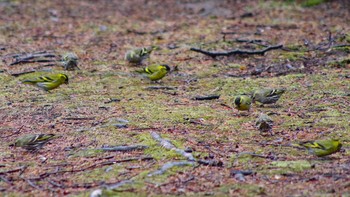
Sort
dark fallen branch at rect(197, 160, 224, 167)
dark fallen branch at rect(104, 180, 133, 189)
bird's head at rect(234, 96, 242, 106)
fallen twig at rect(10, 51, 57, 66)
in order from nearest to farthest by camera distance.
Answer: dark fallen branch at rect(104, 180, 133, 189)
dark fallen branch at rect(197, 160, 224, 167)
bird's head at rect(234, 96, 242, 106)
fallen twig at rect(10, 51, 57, 66)

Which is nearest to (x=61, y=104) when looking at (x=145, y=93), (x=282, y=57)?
(x=145, y=93)

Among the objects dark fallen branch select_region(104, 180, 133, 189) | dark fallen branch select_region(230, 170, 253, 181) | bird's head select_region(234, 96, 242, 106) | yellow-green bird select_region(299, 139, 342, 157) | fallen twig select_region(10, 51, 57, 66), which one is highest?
yellow-green bird select_region(299, 139, 342, 157)

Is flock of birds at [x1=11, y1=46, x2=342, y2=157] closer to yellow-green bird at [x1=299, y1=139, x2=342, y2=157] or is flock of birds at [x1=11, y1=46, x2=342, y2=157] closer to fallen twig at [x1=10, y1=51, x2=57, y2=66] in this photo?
yellow-green bird at [x1=299, y1=139, x2=342, y2=157]

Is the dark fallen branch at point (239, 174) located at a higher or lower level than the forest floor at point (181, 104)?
higher

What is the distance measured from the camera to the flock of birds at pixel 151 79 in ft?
18.6

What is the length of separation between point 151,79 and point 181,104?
1251mm

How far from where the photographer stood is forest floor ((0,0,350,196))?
531 cm

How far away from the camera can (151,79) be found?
9.01 metres

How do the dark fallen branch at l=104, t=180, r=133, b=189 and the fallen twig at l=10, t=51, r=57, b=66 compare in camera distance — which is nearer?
the dark fallen branch at l=104, t=180, r=133, b=189

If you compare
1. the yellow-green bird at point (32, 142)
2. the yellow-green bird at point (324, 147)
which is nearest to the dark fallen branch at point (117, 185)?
the yellow-green bird at point (32, 142)

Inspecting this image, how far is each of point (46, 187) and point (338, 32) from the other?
24.5ft

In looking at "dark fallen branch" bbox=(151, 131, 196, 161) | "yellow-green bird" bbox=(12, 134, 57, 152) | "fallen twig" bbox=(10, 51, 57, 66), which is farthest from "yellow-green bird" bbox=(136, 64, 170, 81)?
"yellow-green bird" bbox=(12, 134, 57, 152)

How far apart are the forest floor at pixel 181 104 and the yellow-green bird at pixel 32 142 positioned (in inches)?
3.0

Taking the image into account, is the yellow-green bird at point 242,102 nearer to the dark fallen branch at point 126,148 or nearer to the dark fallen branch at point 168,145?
the dark fallen branch at point 168,145
